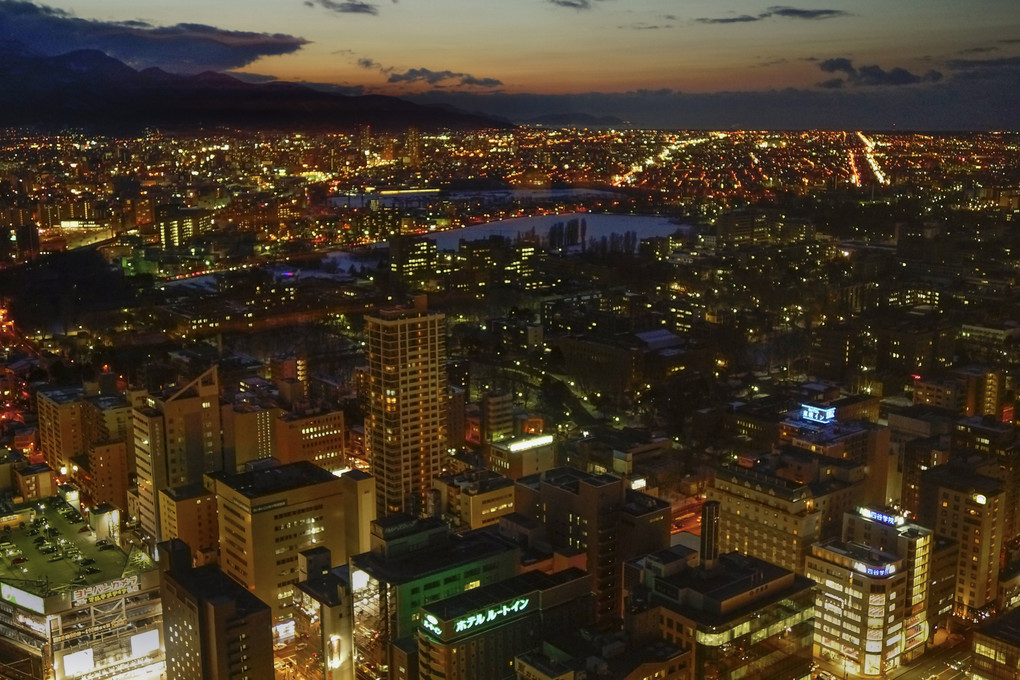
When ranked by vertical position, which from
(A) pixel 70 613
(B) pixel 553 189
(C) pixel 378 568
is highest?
(B) pixel 553 189

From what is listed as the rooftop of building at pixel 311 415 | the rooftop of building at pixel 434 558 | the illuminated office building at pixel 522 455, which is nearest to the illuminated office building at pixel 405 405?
the illuminated office building at pixel 522 455

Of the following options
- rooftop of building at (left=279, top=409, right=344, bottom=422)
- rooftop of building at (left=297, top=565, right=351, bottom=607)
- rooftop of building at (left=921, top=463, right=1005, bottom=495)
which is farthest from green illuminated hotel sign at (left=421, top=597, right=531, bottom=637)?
rooftop of building at (left=279, top=409, right=344, bottom=422)

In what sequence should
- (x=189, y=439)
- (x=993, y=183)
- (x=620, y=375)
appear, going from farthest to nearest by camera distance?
(x=993, y=183) → (x=620, y=375) → (x=189, y=439)

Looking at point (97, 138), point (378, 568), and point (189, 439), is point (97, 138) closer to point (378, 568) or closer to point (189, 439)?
point (189, 439)

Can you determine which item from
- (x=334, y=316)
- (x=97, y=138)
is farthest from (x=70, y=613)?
(x=97, y=138)

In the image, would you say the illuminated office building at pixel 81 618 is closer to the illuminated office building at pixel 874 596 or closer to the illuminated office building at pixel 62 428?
the illuminated office building at pixel 62 428

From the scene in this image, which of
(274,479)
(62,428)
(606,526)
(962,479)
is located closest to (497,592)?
(606,526)

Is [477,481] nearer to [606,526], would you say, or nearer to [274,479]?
[606,526]
